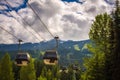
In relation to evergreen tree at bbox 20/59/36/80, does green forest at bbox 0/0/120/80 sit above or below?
above

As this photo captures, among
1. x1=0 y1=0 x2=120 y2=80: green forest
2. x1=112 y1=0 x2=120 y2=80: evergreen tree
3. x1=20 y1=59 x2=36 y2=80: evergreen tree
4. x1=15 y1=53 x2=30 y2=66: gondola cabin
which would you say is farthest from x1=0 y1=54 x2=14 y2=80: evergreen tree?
x1=15 y1=53 x2=30 y2=66: gondola cabin

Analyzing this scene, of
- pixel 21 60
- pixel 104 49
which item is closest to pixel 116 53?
pixel 104 49

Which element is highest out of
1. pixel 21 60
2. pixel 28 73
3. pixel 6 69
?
pixel 21 60

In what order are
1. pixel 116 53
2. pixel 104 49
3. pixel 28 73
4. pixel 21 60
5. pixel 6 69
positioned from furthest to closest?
1. pixel 28 73
2. pixel 6 69
3. pixel 104 49
4. pixel 116 53
5. pixel 21 60

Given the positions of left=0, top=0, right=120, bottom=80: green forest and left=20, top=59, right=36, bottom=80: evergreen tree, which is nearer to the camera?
left=0, top=0, right=120, bottom=80: green forest

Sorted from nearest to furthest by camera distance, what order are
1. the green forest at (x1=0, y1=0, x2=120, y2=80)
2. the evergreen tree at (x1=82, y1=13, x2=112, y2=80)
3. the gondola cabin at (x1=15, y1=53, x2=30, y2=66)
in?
the gondola cabin at (x1=15, y1=53, x2=30, y2=66) → the green forest at (x1=0, y1=0, x2=120, y2=80) → the evergreen tree at (x1=82, y1=13, x2=112, y2=80)

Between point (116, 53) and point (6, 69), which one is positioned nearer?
point (116, 53)

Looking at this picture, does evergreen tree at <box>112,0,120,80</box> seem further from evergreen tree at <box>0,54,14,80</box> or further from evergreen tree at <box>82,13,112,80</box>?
evergreen tree at <box>0,54,14,80</box>

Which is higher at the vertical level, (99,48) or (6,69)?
(99,48)

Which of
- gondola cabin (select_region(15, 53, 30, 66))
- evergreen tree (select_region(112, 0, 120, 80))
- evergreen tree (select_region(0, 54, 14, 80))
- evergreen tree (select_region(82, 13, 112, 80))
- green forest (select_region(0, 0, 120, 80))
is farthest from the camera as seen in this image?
evergreen tree (select_region(0, 54, 14, 80))

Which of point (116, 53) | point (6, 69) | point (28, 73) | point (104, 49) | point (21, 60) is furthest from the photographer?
point (28, 73)

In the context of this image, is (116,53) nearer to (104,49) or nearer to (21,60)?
(104,49)

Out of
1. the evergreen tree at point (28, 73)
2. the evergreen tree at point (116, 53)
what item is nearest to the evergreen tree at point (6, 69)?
the evergreen tree at point (28, 73)

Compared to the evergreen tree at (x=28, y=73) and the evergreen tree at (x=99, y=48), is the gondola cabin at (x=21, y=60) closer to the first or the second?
the evergreen tree at (x=99, y=48)
